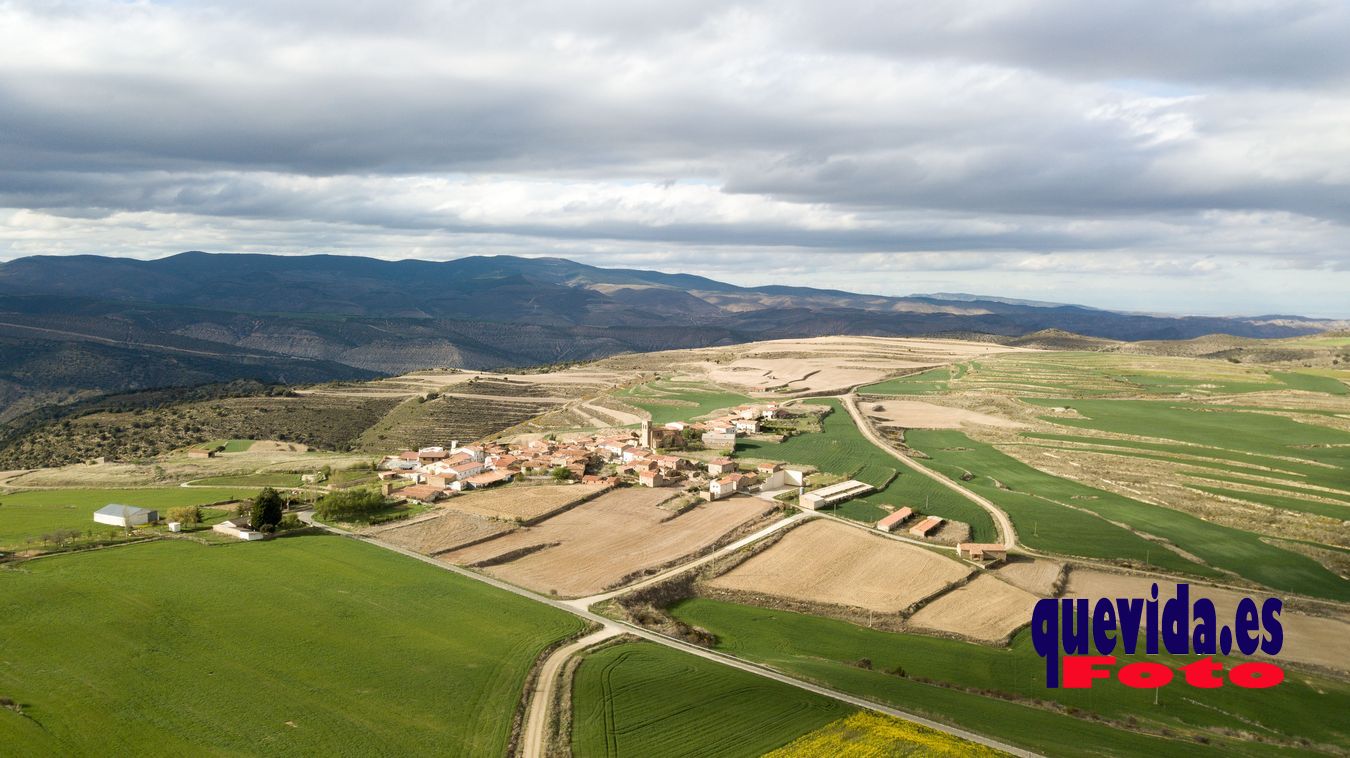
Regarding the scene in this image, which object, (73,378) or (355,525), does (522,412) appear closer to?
(355,525)

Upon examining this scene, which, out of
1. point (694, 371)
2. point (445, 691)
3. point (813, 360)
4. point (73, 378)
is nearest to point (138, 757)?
point (445, 691)

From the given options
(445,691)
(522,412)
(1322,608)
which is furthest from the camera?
(522,412)

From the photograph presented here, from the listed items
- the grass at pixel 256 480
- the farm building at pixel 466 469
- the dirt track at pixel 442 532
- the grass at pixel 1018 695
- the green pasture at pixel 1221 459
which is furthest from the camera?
the grass at pixel 256 480

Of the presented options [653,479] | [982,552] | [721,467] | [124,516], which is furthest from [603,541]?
[124,516]

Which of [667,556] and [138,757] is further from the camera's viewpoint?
[667,556]

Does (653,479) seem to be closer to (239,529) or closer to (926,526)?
(926,526)

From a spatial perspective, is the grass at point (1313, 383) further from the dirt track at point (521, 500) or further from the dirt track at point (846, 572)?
the dirt track at point (521, 500)

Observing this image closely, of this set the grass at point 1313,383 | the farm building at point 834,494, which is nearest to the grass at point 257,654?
the farm building at point 834,494

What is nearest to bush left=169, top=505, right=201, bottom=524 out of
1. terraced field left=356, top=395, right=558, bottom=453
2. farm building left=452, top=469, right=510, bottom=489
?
farm building left=452, top=469, right=510, bottom=489
